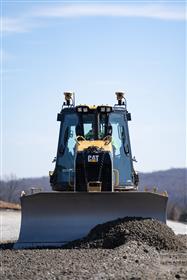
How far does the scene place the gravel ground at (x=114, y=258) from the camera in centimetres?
890

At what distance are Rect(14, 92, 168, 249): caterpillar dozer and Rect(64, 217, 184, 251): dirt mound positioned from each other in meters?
0.46

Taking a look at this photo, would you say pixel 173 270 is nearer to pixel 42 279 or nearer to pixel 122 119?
pixel 42 279

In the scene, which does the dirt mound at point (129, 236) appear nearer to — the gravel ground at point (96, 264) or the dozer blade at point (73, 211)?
the gravel ground at point (96, 264)

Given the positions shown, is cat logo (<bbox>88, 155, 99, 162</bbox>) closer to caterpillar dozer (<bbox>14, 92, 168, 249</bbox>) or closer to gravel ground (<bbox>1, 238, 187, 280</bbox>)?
caterpillar dozer (<bbox>14, 92, 168, 249</bbox>)

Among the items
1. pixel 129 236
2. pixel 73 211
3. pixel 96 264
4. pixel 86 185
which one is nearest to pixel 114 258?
pixel 96 264

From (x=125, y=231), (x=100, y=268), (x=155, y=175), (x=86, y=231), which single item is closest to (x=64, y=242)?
(x=86, y=231)

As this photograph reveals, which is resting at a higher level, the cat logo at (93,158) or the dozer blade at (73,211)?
the cat logo at (93,158)

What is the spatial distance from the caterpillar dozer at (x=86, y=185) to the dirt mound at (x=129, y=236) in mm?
461

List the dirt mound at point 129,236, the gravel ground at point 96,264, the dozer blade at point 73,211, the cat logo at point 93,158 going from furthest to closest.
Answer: the cat logo at point 93,158
the dozer blade at point 73,211
the dirt mound at point 129,236
the gravel ground at point 96,264

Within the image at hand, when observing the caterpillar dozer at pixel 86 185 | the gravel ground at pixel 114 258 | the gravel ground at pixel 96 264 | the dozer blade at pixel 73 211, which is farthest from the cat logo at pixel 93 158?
the gravel ground at pixel 96 264

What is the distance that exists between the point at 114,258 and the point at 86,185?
348 centimetres

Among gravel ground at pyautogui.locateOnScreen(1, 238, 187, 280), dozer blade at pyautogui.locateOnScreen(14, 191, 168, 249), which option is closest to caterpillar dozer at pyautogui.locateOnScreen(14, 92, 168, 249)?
dozer blade at pyautogui.locateOnScreen(14, 191, 168, 249)

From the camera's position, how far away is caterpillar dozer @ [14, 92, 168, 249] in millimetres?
12797

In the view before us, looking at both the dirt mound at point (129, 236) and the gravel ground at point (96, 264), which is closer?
the gravel ground at point (96, 264)
